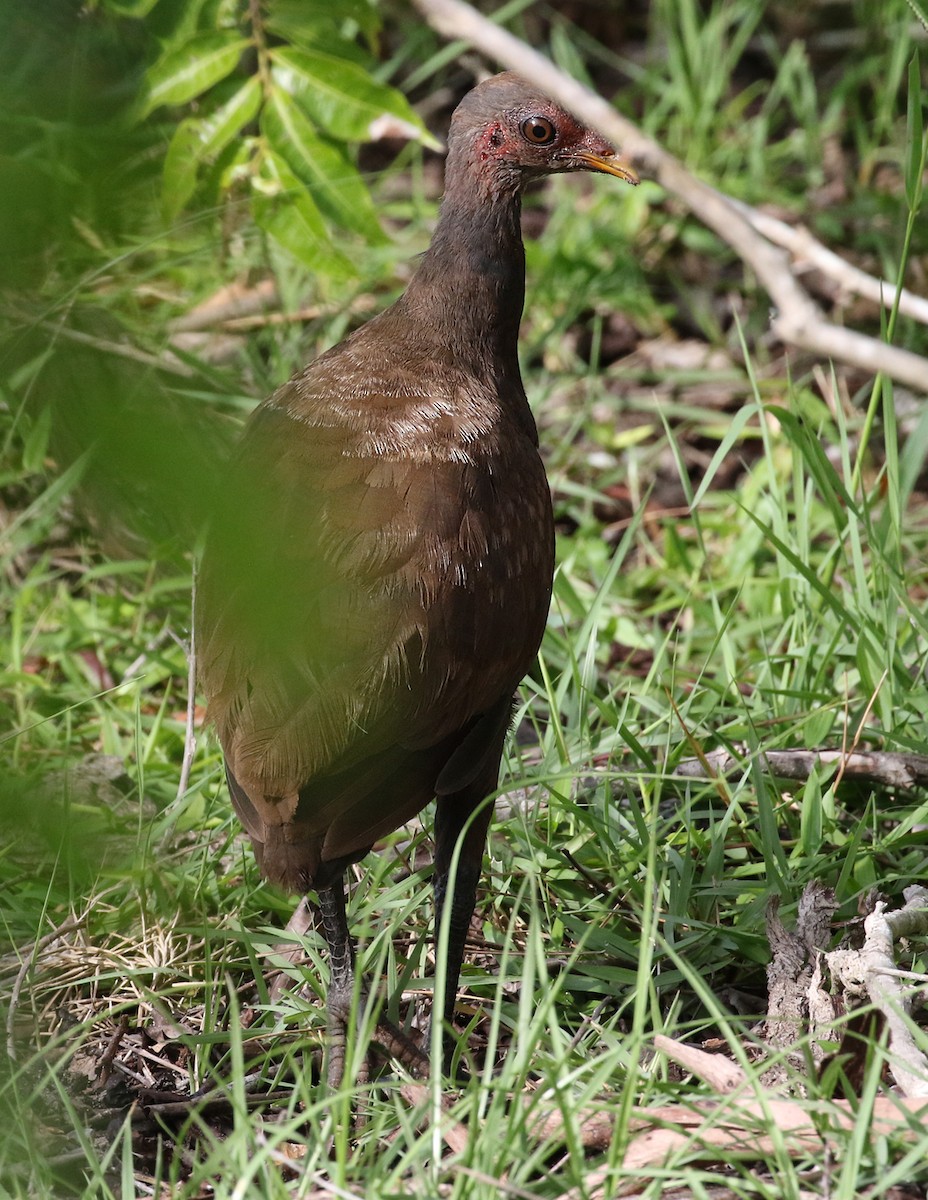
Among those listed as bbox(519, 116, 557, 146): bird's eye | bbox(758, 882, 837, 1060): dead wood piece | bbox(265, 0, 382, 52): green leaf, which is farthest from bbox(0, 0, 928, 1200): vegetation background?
bbox(519, 116, 557, 146): bird's eye

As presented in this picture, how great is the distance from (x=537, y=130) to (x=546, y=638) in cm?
143

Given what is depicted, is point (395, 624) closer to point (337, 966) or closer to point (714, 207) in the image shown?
point (337, 966)

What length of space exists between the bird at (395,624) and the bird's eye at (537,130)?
395 millimetres

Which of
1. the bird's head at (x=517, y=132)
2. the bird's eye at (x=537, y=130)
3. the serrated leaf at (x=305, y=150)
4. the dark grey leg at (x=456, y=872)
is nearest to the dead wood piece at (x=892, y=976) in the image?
the dark grey leg at (x=456, y=872)

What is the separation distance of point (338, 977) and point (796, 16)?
5.37 metres

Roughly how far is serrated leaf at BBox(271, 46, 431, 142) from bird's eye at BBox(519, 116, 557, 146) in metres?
0.41

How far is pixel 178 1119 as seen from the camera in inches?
110

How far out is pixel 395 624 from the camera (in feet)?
8.63

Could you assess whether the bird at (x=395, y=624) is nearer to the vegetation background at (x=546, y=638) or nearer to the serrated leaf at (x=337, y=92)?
the vegetation background at (x=546, y=638)

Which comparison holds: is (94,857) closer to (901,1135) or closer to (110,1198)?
(110,1198)

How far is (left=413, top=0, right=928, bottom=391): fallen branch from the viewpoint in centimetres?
309

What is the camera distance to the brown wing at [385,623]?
102 inches

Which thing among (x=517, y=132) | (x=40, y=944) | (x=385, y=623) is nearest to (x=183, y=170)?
(x=517, y=132)

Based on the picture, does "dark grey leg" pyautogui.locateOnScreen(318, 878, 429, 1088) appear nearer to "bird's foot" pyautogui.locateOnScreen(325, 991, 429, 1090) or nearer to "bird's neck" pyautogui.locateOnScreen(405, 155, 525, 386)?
"bird's foot" pyautogui.locateOnScreen(325, 991, 429, 1090)
